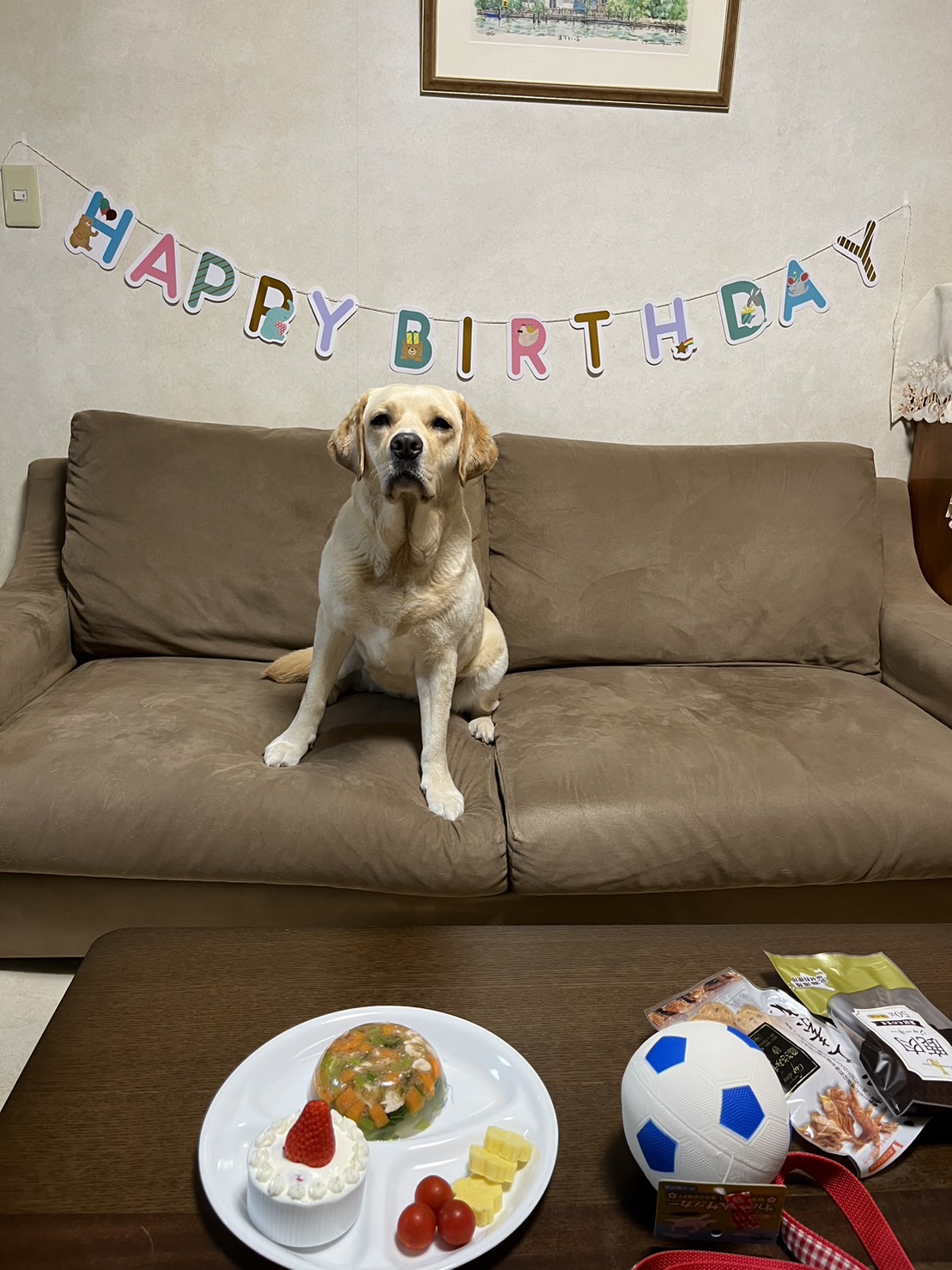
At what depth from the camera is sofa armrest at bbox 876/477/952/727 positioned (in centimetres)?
197

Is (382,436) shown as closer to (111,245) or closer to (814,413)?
(111,245)

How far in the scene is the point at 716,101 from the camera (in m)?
2.32

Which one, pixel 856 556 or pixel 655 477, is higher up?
pixel 655 477

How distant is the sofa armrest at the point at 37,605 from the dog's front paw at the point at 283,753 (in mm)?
589

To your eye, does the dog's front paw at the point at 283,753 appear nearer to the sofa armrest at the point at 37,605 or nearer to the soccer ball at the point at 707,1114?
the sofa armrest at the point at 37,605

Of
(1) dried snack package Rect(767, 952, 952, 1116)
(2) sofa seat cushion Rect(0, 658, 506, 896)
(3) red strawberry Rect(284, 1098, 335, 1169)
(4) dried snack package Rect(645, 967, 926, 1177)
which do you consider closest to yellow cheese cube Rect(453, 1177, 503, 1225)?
(3) red strawberry Rect(284, 1098, 335, 1169)

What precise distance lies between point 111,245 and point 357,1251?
237 cm

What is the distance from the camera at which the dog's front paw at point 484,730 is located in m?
1.86

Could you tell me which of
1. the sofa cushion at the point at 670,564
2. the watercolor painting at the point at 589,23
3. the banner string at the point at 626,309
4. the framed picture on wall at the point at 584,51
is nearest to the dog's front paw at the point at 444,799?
the sofa cushion at the point at 670,564

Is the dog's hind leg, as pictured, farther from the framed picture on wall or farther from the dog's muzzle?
the framed picture on wall

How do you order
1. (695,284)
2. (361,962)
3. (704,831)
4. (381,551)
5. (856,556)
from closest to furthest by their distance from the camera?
(361,962), (704,831), (381,551), (856,556), (695,284)

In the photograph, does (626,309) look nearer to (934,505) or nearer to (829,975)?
(934,505)

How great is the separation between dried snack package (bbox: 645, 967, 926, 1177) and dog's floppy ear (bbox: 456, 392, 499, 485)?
39.9 inches

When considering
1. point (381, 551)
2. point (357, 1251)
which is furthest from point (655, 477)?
point (357, 1251)
